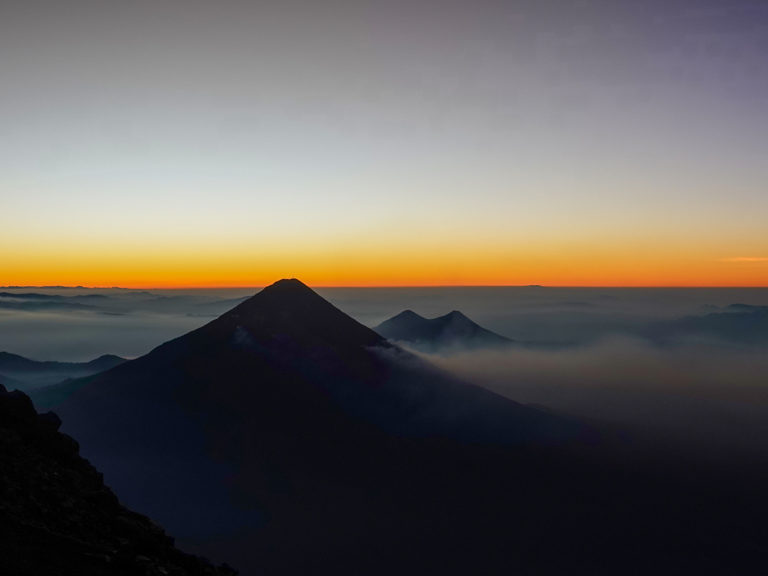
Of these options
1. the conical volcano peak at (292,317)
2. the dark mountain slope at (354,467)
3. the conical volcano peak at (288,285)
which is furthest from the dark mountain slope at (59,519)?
the conical volcano peak at (288,285)

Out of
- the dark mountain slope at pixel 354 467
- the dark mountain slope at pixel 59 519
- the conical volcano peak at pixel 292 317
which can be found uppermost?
the conical volcano peak at pixel 292 317

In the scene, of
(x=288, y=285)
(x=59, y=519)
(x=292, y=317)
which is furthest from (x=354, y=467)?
(x=59, y=519)

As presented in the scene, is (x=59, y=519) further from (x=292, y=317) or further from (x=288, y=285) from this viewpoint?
(x=288, y=285)

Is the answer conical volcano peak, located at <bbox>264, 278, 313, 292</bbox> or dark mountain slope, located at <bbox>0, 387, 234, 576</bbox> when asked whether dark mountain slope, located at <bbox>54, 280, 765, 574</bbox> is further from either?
dark mountain slope, located at <bbox>0, 387, 234, 576</bbox>

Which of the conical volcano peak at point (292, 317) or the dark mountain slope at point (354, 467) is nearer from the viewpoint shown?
the dark mountain slope at point (354, 467)

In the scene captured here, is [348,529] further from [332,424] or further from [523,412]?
[523,412]

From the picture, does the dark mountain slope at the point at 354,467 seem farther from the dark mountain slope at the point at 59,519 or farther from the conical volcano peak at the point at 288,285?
the dark mountain slope at the point at 59,519

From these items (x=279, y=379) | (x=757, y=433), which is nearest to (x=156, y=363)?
(x=279, y=379)
